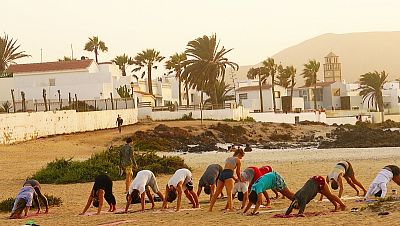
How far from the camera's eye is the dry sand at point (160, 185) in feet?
43.6

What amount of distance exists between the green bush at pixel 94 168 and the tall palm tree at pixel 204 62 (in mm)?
45574

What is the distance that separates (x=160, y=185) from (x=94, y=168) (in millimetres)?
4811

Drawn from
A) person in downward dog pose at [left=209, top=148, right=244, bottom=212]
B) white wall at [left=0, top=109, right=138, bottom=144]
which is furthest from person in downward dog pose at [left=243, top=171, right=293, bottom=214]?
white wall at [left=0, top=109, right=138, bottom=144]

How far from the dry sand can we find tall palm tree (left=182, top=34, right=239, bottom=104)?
25.8 meters

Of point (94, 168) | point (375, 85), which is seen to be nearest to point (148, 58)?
point (375, 85)

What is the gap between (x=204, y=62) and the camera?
7494 cm

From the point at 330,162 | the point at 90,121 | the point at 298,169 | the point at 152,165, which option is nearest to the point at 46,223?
the point at 152,165

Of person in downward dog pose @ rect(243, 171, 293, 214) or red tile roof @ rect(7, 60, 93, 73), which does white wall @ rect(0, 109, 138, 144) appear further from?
person in downward dog pose @ rect(243, 171, 293, 214)

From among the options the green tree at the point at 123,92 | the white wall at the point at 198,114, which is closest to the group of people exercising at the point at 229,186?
the white wall at the point at 198,114

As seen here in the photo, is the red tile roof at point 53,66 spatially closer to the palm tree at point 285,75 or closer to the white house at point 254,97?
the white house at point 254,97

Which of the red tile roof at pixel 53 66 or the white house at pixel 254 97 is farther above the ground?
the red tile roof at pixel 53 66

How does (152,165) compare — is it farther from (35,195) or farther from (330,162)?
(35,195)

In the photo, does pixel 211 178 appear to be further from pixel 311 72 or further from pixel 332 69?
pixel 332 69

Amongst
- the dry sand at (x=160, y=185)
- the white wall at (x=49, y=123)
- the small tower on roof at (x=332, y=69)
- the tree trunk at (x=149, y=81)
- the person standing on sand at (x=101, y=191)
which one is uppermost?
the small tower on roof at (x=332, y=69)
